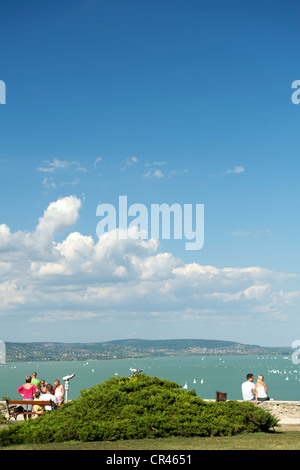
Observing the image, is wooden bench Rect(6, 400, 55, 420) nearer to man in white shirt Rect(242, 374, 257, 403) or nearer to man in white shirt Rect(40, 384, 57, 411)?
man in white shirt Rect(40, 384, 57, 411)

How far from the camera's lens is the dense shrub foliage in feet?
42.3

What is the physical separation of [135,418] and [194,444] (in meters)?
2.21

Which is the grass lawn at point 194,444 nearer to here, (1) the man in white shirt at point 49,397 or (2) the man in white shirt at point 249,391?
(2) the man in white shirt at point 249,391

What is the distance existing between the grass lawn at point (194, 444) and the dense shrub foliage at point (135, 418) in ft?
1.36

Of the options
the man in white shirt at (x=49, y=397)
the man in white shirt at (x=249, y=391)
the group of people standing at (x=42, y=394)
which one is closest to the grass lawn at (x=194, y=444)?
the man in white shirt at (x=249, y=391)

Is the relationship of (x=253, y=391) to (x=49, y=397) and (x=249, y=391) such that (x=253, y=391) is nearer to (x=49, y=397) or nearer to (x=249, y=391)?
(x=249, y=391)

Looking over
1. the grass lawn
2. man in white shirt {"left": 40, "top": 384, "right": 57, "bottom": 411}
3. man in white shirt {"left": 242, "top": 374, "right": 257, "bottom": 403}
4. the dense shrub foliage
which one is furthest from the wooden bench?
man in white shirt {"left": 242, "top": 374, "right": 257, "bottom": 403}

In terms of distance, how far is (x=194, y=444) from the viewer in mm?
11922

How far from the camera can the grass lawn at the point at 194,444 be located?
447 inches

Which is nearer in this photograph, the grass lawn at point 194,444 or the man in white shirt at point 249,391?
the grass lawn at point 194,444

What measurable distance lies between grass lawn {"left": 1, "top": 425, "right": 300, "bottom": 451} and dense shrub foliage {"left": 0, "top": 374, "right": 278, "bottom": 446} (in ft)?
1.36

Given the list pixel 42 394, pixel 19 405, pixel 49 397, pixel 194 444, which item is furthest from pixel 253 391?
pixel 19 405
